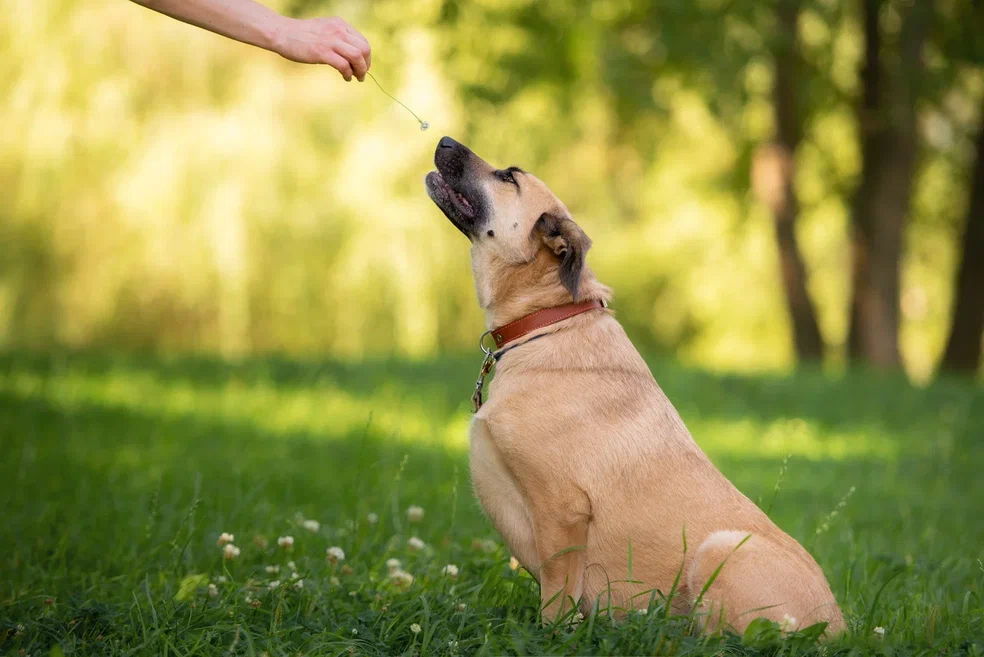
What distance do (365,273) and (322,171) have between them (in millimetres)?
1695

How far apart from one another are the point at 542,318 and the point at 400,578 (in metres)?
1.18

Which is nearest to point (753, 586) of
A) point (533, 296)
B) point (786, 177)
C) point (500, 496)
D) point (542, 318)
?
point (500, 496)

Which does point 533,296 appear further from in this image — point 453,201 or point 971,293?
point 971,293

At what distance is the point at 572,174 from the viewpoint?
20.8m

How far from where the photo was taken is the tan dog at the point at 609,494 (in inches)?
137

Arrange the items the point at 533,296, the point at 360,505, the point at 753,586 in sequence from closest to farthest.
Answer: the point at 753,586 < the point at 533,296 < the point at 360,505

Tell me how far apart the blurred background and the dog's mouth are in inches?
319

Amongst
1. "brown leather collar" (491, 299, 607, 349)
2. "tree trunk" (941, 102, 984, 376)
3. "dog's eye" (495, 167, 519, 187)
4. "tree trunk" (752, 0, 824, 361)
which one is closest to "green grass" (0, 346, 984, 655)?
"brown leather collar" (491, 299, 607, 349)

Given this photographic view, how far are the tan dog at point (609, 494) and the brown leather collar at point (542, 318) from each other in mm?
35

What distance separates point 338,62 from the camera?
396cm

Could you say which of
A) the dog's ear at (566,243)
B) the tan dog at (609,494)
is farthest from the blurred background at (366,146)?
the tan dog at (609,494)

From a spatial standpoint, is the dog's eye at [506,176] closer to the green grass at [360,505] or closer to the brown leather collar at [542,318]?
the brown leather collar at [542,318]

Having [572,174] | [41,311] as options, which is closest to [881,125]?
[572,174]

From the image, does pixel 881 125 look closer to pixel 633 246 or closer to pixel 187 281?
pixel 633 246
